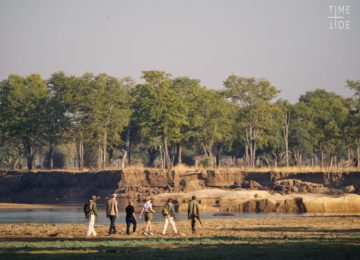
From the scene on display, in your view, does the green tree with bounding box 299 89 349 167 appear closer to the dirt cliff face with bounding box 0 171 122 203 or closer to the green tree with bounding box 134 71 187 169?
the green tree with bounding box 134 71 187 169

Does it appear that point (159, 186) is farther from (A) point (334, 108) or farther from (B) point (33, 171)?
(A) point (334, 108)

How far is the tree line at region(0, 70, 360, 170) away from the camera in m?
107

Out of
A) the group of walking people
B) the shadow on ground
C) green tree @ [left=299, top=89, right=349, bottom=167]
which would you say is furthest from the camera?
green tree @ [left=299, top=89, right=349, bottom=167]

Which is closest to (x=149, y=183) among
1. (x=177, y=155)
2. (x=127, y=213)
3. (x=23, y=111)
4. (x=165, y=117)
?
(x=165, y=117)

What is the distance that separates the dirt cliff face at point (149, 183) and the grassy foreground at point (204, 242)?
135ft

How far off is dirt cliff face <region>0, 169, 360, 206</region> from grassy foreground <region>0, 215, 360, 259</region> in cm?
4108

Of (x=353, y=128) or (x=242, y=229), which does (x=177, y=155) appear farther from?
(x=242, y=229)

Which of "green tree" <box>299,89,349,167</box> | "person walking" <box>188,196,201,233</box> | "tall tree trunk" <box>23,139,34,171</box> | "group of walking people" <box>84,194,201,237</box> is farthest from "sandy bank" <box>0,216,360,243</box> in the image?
"tall tree trunk" <box>23,139,34,171</box>

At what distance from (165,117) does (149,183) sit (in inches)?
374

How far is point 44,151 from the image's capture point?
17575 centimetres

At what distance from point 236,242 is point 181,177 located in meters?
62.4

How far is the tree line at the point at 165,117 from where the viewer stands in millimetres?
106812

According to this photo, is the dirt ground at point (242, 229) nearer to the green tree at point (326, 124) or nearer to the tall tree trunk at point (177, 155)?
the green tree at point (326, 124)

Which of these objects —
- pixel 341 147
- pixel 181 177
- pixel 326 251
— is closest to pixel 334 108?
pixel 341 147
